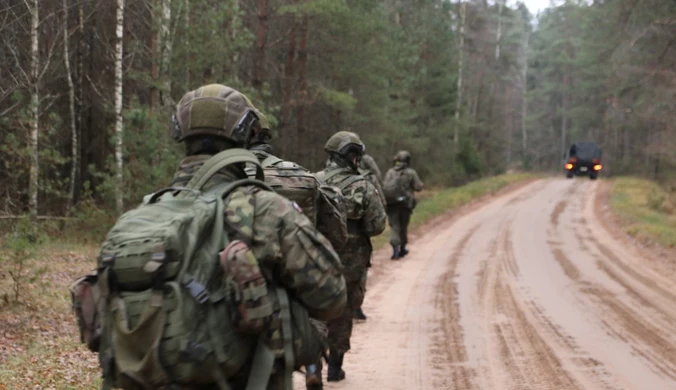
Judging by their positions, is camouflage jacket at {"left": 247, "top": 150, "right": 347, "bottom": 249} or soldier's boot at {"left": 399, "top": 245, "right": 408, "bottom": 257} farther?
soldier's boot at {"left": 399, "top": 245, "right": 408, "bottom": 257}

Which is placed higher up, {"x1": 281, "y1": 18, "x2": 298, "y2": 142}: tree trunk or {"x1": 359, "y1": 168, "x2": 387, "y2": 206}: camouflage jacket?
{"x1": 281, "y1": 18, "x2": 298, "y2": 142}: tree trunk

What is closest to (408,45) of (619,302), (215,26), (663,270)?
(215,26)

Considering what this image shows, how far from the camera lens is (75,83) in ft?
75.6

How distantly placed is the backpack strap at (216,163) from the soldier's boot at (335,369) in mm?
4362

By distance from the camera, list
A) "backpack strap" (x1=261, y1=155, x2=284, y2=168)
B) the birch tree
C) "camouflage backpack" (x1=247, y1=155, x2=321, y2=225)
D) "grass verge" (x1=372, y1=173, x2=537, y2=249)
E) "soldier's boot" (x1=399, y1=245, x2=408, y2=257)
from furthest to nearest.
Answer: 1. "grass verge" (x1=372, y1=173, x2=537, y2=249)
2. "soldier's boot" (x1=399, y1=245, x2=408, y2=257)
3. the birch tree
4. "backpack strap" (x1=261, y1=155, x2=284, y2=168)
5. "camouflage backpack" (x1=247, y1=155, x2=321, y2=225)

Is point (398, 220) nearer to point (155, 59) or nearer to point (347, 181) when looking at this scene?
point (155, 59)

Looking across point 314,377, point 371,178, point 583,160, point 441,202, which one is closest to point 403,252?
point 371,178

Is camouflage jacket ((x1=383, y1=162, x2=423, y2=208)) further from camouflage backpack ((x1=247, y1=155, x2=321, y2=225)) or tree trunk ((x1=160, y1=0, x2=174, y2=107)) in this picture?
camouflage backpack ((x1=247, y1=155, x2=321, y2=225))

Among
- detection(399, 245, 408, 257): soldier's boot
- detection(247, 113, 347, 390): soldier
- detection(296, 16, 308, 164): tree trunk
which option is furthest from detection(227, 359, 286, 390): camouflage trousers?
detection(296, 16, 308, 164): tree trunk

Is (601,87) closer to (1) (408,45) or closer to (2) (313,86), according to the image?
(1) (408,45)

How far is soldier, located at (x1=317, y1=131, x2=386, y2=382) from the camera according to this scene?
6.93m

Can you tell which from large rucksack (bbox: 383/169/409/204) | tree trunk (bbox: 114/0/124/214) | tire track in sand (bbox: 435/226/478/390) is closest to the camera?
tire track in sand (bbox: 435/226/478/390)

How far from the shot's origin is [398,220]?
15953mm

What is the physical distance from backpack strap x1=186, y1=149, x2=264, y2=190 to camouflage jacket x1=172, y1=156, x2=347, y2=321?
0.04 metres
